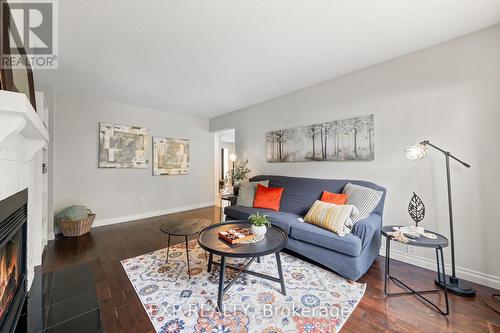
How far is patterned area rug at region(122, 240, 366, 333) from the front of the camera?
Answer: 139 cm

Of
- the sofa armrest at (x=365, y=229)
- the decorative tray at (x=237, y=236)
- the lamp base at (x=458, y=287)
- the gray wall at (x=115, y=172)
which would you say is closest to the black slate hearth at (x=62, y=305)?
the decorative tray at (x=237, y=236)

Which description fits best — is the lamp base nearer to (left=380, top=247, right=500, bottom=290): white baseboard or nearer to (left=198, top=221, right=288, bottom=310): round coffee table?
(left=380, top=247, right=500, bottom=290): white baseboard

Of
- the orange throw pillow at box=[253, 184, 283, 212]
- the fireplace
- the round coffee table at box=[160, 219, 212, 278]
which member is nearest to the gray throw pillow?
the orange throw pillow at box=[253, 184, 283, 212]

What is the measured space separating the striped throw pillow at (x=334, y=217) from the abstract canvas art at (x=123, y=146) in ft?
11.8

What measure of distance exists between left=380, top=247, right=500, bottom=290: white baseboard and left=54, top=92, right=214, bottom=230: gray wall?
4107 mm

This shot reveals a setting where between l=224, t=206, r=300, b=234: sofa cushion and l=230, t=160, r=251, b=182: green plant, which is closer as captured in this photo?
l=224, t=206, r=300, b=234: sofa cushion

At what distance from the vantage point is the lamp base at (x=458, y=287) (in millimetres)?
1712

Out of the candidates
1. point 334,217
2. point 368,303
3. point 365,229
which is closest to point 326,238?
point 334,217

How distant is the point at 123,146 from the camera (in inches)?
154

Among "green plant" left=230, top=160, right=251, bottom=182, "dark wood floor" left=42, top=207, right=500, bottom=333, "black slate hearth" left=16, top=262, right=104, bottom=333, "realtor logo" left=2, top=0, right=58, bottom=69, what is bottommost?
"dark wood floor" left=42, top=207, right=500, bottom=333

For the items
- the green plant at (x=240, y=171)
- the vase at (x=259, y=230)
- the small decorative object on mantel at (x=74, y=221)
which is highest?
the green plant at (x=240, y=171)

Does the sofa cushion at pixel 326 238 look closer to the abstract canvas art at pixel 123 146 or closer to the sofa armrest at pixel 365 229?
the sofa armrest at pixel 365 229

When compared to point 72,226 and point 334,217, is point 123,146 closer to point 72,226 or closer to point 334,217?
point 72,226

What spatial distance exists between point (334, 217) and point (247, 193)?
5.14ft
